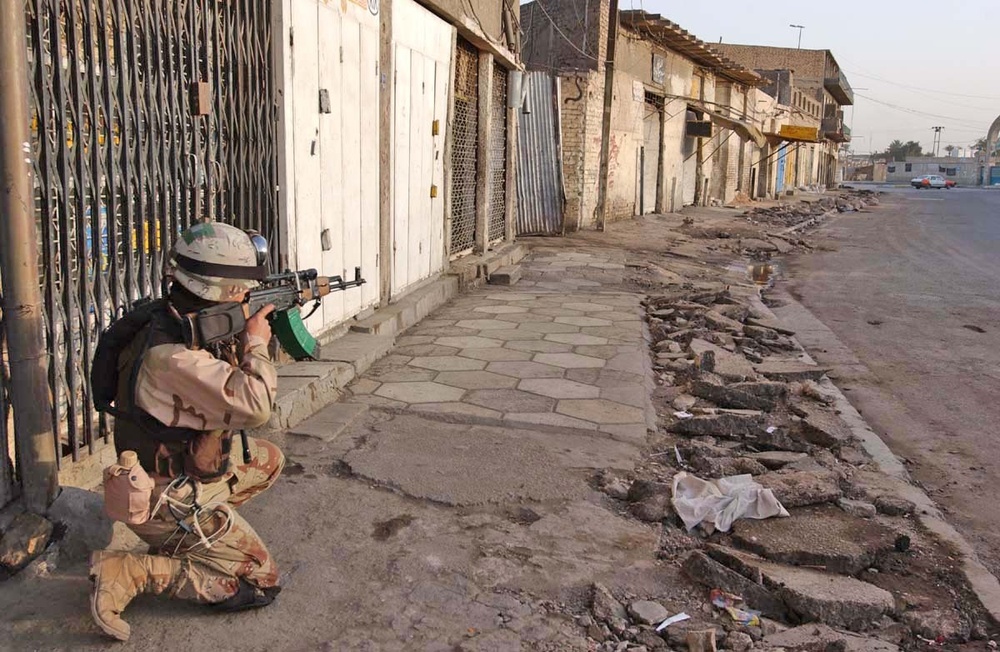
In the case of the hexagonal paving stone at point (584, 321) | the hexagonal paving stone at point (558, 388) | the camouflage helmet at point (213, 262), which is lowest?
the hexagonal paving stone at point (558, 388)

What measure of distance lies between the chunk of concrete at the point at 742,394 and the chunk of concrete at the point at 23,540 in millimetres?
3800

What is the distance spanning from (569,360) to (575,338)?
78 cm

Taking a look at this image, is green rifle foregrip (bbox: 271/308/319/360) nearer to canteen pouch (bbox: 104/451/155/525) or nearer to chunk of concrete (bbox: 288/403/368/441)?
canteen pouch (bbox: 104/451/155/525)

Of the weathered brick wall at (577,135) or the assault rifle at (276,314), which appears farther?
the weathered brick wall at (577,135)

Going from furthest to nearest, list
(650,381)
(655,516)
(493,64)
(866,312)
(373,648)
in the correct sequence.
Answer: (493,64), (866,312), (650,381), (655,516), (373,648)

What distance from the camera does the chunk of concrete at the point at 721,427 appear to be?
4703 mm

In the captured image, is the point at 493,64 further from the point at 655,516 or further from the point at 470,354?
the point at 655,516

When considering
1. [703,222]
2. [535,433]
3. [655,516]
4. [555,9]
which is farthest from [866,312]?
[703,222]

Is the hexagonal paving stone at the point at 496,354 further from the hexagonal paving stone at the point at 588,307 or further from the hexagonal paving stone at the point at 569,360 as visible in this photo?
the hexagonal paving stone at the point at 588,307

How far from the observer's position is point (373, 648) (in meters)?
2.54

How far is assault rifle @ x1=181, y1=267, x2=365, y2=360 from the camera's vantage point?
2.47 meters

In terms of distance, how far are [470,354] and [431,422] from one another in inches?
62.6

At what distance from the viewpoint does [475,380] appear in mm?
5516

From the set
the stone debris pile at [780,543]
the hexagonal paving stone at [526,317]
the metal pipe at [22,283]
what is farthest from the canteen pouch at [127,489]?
the hexagonal paving stone at [526,317]
